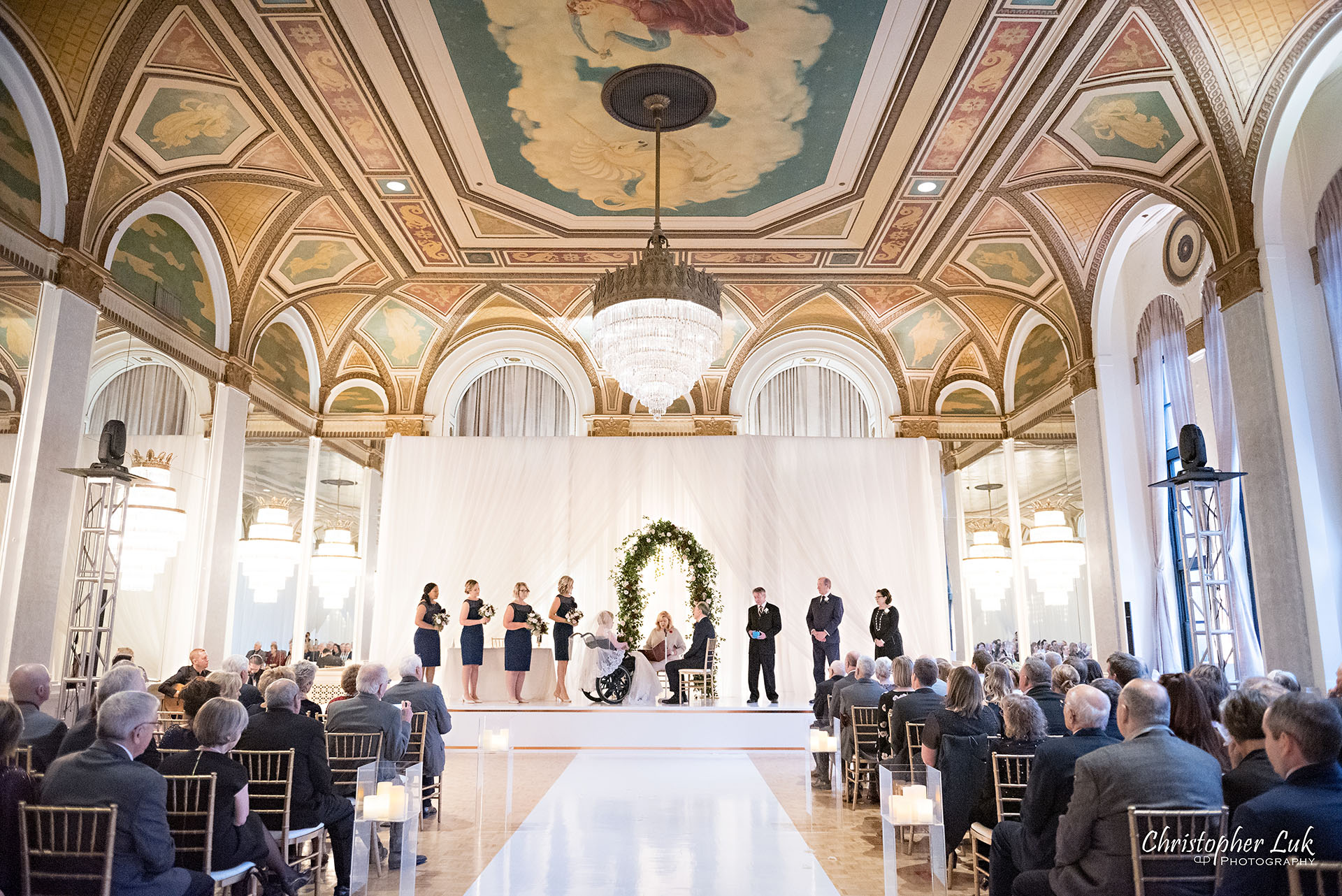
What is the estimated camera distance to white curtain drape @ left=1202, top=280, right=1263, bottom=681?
341 inches

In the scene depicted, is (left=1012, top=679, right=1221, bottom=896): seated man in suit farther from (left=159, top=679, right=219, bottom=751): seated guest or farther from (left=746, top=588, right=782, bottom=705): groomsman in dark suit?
(left=746, top=588, right=782, bottom=705): groomsman in dark suit

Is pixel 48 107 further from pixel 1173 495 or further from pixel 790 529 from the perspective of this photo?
pixel 1173 495

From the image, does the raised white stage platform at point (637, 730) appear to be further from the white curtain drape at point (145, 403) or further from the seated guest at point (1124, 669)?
the white curtain drape at point (145, 403)

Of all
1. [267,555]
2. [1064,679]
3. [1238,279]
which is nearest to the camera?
[1064,679]

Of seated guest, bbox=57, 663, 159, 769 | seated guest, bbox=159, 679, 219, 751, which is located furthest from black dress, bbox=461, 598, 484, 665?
seated guest, bbox=57, 663, 159, 769

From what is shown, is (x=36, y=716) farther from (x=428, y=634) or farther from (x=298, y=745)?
(x=428, y=634)

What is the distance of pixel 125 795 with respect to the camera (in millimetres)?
3168

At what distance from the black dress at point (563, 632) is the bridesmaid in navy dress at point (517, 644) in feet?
1.17

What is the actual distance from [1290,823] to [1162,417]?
9.58m

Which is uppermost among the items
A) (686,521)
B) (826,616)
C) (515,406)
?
(515,406)

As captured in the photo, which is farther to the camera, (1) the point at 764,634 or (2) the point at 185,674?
(1) the point at 764,634

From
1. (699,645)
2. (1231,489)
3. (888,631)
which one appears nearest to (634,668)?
(699,645)

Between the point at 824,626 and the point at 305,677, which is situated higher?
the point at 824,626

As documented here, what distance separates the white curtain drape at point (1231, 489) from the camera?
8672 mm
